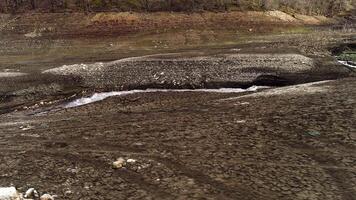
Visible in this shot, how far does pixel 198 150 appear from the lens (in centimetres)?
1730

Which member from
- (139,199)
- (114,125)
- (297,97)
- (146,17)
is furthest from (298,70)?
(146,17)

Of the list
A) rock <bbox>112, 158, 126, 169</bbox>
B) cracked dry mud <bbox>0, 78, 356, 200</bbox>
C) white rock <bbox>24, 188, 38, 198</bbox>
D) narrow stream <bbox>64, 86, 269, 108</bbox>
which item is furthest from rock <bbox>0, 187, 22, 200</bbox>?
narrow stream <bbox>64, 86, 269, 108</bbox>

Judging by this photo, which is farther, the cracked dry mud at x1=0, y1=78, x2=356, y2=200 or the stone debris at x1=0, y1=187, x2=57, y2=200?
the cracked dry mud at x1=0, y1=78, x2=356, y2=200

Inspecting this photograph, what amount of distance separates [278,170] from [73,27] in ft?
176

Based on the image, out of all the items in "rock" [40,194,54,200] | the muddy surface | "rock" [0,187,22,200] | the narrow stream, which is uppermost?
"rock" [0,187,22,200]

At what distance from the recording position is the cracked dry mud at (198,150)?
1405 centimetres

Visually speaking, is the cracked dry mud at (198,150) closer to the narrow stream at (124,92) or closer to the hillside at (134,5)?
the narrow stream at (124,92)

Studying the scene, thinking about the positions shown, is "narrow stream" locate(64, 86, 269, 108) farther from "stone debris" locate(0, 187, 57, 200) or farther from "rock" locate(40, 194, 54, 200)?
"rock" locate(40, 194, 54, 200)

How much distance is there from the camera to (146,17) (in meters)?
67.8

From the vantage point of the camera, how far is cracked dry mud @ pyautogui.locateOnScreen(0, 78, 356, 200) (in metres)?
14.0

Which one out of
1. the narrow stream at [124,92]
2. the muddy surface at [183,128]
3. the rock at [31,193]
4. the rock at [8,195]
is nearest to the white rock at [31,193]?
the rock at [31,193]

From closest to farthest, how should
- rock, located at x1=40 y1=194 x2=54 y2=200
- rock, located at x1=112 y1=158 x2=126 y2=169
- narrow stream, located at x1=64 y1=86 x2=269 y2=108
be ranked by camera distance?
rock, located at x1=40 y1=194 x2=54 y2=200 < rock, located at x1=112 y1=158 x2=126 y2=169 < narrow stream, located at x1=64 y1=86 x2=269 y2=108

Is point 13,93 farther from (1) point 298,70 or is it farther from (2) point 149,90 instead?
(1) point 298,70

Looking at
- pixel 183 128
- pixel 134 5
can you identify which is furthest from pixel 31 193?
pixel 134 5
